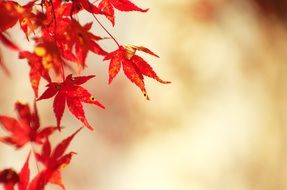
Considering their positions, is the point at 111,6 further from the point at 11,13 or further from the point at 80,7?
the point at 11,13

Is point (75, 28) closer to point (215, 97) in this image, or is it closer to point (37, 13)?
point (37, 13)

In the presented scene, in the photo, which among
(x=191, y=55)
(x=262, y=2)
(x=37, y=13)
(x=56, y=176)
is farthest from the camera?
(x=262, y=2)

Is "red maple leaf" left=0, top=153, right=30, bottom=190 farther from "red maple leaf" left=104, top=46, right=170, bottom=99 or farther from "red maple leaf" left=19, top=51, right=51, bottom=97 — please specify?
"red maple leaf" left=104, top=46, right=170, bottom=99

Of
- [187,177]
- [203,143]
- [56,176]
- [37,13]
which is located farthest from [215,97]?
[37,13]

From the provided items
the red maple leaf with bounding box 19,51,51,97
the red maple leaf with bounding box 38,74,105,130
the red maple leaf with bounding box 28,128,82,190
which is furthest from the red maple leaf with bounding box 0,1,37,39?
the red maple leaf with bounding box 28,128,82,190

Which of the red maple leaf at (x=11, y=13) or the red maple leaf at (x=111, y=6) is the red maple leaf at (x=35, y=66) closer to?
the red maple leaf at (x=11, y=13)

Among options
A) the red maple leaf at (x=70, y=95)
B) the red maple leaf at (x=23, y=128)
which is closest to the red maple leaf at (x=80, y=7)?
the red maple leaf at (x=70, y=95)
